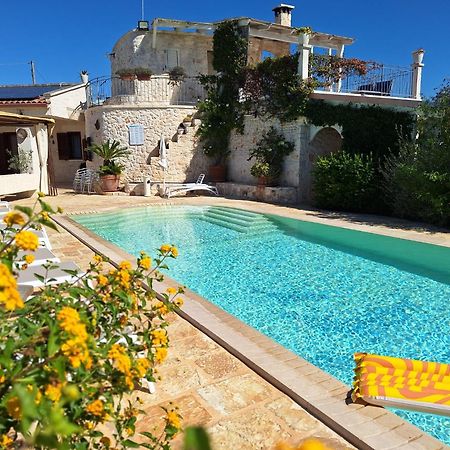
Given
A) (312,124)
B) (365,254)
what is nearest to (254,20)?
(312,124)

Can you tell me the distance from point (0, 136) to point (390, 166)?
18.3 metres

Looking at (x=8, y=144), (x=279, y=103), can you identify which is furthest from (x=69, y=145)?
(x=279, y=103)

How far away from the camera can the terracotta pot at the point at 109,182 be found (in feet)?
57.6

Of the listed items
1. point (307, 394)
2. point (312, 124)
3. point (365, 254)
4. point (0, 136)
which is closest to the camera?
point (307, 394)

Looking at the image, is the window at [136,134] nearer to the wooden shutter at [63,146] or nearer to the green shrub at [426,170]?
the wooden shutter at [63,146]

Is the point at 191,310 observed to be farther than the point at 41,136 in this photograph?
No

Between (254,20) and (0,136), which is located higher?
(254,20)

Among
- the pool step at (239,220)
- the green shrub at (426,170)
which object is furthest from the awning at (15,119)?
the green shrub at (426,170)

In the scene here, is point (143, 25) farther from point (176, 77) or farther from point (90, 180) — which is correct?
point (90, 180)

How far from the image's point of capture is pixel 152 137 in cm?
1864

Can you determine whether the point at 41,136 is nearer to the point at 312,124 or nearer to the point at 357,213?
the point at 312,124

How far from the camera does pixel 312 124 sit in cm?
1449

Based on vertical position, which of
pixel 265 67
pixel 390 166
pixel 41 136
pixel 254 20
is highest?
pixel 254 20

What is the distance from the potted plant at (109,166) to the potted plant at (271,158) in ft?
21.0
